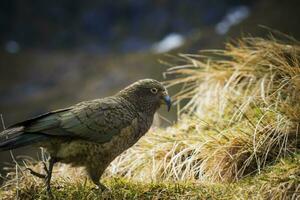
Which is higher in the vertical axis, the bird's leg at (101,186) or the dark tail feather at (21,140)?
the dark tail feather at (21,140)

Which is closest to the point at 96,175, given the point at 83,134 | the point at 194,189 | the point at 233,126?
the point at 83,134

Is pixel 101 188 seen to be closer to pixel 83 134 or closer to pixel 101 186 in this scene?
pixel 101 186

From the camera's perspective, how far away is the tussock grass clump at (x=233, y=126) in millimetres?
4414

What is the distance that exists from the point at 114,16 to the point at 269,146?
11.9 meters

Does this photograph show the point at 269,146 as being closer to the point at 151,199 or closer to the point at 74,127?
the point at 151,199

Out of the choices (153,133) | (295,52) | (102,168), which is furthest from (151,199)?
(295,52)

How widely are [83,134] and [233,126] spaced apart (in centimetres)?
153

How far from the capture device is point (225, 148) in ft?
14.7

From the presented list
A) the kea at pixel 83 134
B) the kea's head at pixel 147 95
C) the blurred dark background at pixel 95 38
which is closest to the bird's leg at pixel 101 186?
the kea at pixel 83 134

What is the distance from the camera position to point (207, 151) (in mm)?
4645

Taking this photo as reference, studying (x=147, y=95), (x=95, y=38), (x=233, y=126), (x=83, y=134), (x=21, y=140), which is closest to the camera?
(x=21, y=140)

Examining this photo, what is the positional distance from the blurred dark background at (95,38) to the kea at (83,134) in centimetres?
821

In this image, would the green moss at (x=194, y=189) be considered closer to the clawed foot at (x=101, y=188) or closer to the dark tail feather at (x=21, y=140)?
the clawed foot at (x=101, y=188)

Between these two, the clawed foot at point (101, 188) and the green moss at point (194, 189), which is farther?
the clawed foot at point (101, 188)
